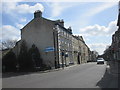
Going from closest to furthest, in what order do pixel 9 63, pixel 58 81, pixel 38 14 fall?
pixel 58 81 < pixel 9 63 < pixel 38 14

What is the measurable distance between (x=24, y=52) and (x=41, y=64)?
4141mm

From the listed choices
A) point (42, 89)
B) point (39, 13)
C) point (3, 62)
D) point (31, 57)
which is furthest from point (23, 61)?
point (42, 89)

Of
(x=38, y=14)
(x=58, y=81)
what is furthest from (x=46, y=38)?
(x=58, y=81)

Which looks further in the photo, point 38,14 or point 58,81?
point 38,14

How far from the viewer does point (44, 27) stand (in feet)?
128

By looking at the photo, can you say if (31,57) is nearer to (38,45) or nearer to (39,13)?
(38,45)

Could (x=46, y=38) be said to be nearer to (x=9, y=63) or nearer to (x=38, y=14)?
(x=38, y=14)

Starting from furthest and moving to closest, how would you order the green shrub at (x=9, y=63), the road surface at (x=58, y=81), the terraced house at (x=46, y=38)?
the terraced house at (x=46, y=38) < the green shrub at (x=9, y=63) < the road surface at (x=58, y=81)

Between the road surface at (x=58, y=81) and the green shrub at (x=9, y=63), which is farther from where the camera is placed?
the green shrub at (x=9, y=63)

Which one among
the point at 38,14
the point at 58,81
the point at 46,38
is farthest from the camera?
the point at 38,14

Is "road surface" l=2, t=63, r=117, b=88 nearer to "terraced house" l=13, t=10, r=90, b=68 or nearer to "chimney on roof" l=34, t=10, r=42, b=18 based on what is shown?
"terraced house" l=13, t=10, r=90, b=68

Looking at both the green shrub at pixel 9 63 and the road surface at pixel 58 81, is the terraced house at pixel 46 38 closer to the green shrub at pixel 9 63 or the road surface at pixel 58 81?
the green shrub at pixel 9 63

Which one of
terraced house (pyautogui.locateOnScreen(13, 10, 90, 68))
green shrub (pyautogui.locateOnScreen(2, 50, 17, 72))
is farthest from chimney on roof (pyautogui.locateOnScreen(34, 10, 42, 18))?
green shrub (pyautogui.locateOnScreen(2, 50, 17, 72))

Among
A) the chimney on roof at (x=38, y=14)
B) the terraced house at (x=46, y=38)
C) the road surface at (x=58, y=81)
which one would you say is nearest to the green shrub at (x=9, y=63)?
the terraced house at (x=46, y=38)
